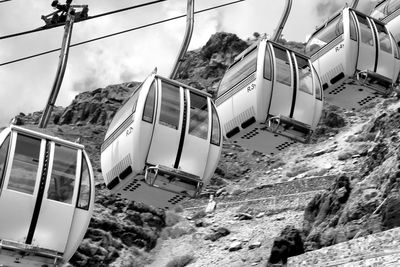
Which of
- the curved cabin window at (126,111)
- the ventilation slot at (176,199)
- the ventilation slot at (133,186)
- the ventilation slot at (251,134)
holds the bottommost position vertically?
the ventilation slot at (176,199)

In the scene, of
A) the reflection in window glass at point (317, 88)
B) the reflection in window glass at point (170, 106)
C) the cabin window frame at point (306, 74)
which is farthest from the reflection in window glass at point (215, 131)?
the reflection in window glass at point (317, 88)

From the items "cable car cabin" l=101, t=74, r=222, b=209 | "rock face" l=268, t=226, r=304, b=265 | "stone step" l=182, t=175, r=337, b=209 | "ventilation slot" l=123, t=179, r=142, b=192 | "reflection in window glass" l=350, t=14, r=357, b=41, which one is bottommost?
"ventilation slot" l=123, t=179, r=142, b=192

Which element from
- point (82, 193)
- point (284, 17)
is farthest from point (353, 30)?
point (82, 193)

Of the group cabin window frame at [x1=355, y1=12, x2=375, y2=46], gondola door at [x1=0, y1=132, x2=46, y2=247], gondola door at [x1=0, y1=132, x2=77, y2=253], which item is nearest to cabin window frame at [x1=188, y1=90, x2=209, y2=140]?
gondola door at [x1=0, y1=132, x2=77, y2=253]

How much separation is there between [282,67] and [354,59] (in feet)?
6.32

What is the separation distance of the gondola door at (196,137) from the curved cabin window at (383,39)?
454 centimetres

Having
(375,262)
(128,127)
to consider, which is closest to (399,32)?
(375,262)

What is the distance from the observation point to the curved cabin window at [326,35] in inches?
677

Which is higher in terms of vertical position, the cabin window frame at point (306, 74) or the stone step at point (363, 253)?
the cabin window frame at point (306, 74)

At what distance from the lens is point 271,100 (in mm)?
14531

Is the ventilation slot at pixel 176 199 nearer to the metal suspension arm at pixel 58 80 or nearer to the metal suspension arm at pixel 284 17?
Answer: the metal suspension arm at pixel 58 80

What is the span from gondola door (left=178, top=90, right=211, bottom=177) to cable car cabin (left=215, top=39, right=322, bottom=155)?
28.8 inches

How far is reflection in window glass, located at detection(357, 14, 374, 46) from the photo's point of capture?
55.2ft

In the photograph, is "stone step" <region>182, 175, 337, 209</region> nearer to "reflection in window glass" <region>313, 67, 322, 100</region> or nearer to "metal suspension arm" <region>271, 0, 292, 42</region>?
"reflection in window glass" <region>313, 67, 322, 100</region>
